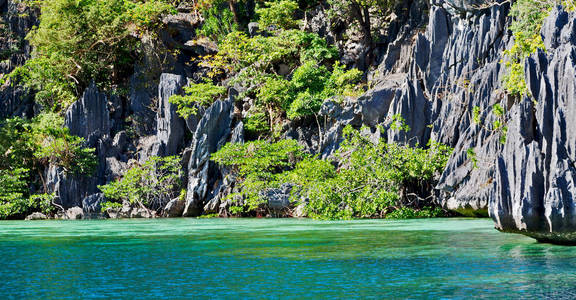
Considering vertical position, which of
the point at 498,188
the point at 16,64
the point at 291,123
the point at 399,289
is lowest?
the point at 399,289

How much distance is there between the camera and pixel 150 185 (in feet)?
90.7

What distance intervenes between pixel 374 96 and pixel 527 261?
1605cm

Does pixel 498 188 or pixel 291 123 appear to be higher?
pixel 291 123

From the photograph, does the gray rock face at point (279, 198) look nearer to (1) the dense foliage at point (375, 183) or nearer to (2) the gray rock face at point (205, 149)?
(1) the dense foliage at point (375, 183)

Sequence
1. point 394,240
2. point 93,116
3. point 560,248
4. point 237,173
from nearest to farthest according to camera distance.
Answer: point 560,248 < point 394,240 < point 237,173 < point 93,116

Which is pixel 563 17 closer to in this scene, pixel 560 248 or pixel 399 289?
pixel 560 248

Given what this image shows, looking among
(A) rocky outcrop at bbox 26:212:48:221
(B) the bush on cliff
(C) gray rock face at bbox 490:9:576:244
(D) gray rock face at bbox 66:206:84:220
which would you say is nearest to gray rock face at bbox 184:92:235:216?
(D) gray rock face at bbox 66:206:84:220

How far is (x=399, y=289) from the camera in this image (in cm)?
588

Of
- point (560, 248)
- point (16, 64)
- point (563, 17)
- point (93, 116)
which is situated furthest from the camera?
point (16, 64)

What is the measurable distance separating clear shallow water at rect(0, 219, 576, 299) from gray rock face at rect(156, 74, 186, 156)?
17762 millimetres

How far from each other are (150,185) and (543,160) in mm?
21351

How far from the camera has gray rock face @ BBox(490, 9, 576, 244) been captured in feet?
27.1

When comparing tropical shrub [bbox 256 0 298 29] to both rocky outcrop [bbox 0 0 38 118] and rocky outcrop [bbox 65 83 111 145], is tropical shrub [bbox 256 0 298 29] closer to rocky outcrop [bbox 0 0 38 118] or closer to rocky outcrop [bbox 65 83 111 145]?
rocky outcrop [bbox 65 83 111 145]

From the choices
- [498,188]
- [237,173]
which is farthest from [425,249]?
[237,173]
